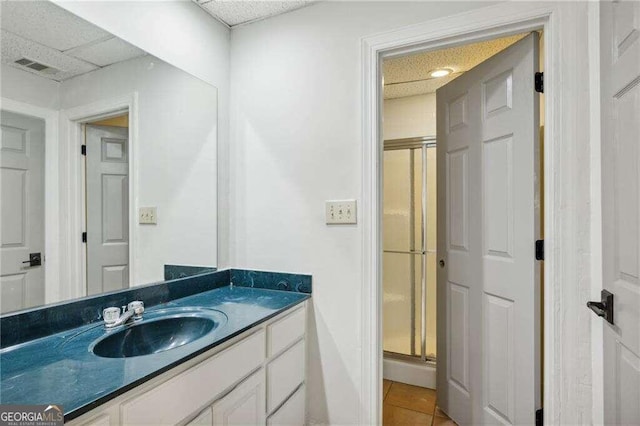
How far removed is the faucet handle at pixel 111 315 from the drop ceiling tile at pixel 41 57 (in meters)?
0.89

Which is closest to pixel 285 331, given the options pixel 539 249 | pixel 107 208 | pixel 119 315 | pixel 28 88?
pixel 119 315

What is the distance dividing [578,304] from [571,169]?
21.3 inches

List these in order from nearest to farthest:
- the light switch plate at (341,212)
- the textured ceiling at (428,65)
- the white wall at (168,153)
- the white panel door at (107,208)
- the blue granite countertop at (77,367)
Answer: the blue granite countertop at (77,367), the white panel door at (107,208), the white wall at (168,153), the light switch plate at (341,212), the textured ceiling at (428,65)

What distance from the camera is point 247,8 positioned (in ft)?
5.80

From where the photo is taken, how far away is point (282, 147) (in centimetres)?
180

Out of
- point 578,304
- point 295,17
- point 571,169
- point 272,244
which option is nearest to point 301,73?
point 295,17

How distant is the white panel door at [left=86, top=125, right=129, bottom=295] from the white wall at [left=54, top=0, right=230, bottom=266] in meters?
0.44

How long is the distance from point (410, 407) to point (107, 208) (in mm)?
2166

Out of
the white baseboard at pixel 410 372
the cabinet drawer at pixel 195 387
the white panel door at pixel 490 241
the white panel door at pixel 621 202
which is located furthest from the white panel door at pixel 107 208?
the white baseboard at pixel 410 372

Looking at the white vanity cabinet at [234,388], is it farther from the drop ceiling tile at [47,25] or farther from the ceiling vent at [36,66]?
the drop ceiling tile at [47,25]

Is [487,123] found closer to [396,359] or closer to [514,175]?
[514,175]

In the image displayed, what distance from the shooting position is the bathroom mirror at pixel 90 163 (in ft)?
3.51

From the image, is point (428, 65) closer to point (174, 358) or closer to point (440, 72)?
point (440, 72)

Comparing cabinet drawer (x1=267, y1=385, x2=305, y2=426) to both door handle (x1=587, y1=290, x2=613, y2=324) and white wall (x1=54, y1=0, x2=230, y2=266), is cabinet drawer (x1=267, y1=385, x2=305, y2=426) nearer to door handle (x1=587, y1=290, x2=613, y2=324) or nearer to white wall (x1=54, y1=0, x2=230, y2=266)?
white wall (x1=54, y1=0, x2=230, y2=266)
